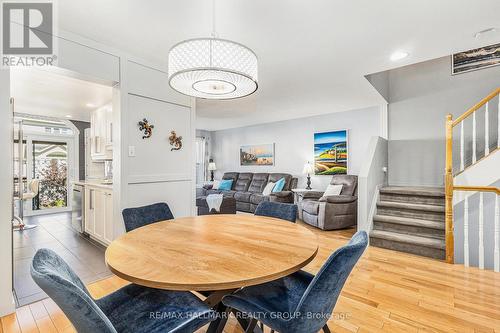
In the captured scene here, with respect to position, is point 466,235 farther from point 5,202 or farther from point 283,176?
point 5,202

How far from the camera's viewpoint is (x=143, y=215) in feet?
6.72

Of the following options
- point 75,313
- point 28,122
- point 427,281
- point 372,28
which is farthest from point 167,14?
point 28,122

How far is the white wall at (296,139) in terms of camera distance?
512 cm

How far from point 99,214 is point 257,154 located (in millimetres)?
4411

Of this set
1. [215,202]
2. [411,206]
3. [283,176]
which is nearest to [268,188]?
[283,176]

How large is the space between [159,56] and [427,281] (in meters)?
3.62

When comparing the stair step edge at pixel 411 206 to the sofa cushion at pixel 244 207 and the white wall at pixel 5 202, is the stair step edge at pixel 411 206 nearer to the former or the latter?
the sofa cushion at pixel 244 207

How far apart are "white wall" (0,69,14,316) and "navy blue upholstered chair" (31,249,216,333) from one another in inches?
54.5

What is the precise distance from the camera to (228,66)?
4.49 feet

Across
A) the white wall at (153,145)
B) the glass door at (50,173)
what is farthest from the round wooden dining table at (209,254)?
the glass door at (50,173)

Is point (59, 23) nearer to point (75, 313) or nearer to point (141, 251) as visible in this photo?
point (141, 251)

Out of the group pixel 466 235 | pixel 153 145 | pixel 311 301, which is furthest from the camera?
pixel 153 145

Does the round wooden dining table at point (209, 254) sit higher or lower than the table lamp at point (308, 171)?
lower

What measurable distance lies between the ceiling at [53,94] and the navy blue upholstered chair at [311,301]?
9.82 ft
